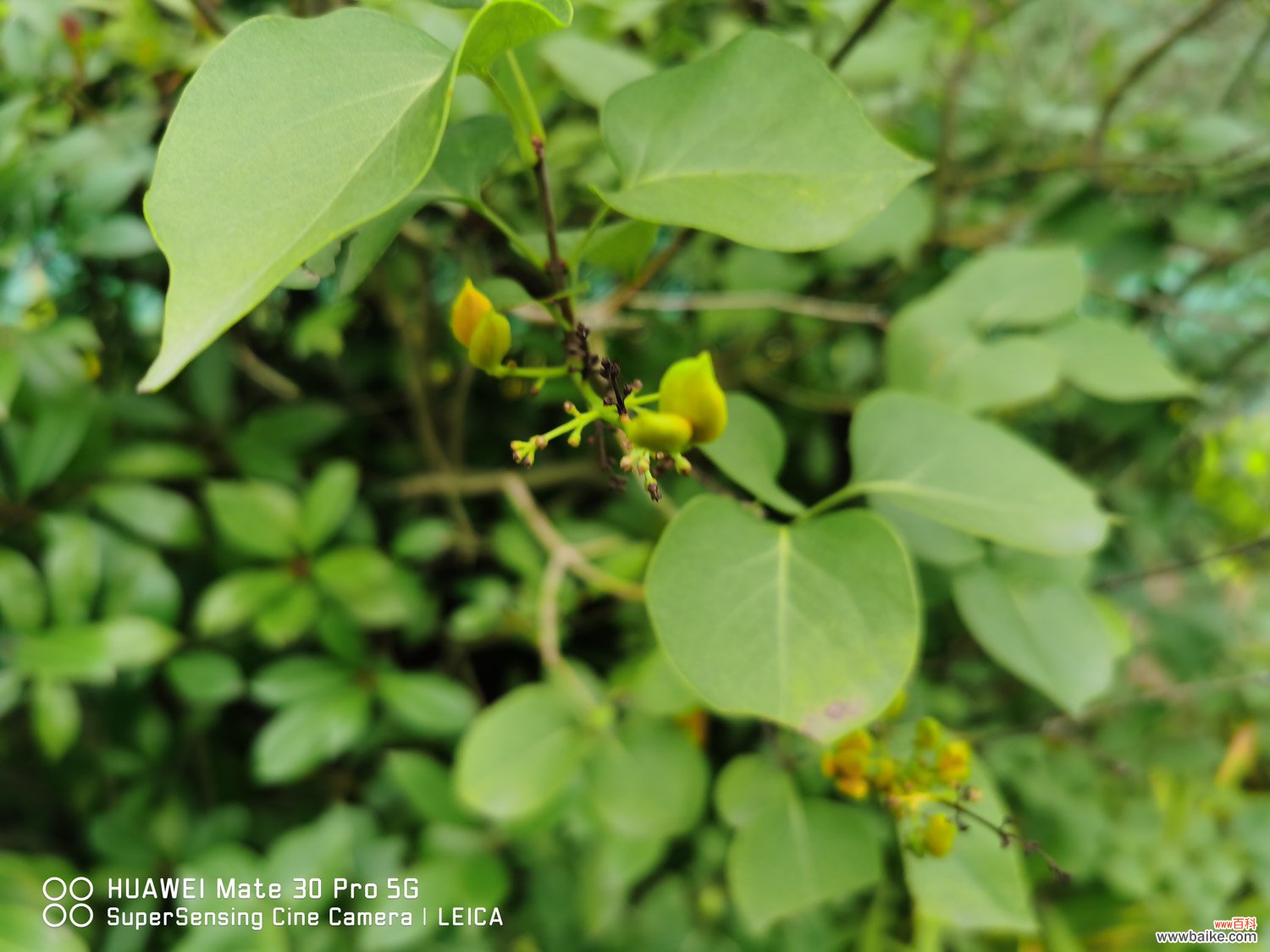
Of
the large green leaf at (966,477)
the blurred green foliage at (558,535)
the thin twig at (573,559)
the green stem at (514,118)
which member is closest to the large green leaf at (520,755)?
the blurred green foliage at (558,535)

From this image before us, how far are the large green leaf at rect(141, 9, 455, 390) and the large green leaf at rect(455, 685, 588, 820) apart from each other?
459 millimetres

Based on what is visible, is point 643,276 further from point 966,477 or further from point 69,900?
point 69,900

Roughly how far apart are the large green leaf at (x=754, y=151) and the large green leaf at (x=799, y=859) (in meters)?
0.41

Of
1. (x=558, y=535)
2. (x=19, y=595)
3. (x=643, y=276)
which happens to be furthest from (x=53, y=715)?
(x=643, y=276)

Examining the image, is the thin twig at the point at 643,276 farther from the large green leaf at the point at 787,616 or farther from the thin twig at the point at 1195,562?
the thin twig at the point at 1195,562

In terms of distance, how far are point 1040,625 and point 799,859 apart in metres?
0.23

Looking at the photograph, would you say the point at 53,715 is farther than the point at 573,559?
No

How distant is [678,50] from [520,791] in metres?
0.77

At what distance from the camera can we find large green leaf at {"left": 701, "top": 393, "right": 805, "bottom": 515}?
39 centimetres

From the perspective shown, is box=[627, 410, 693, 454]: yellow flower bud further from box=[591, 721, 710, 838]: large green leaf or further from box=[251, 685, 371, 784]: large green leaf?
Answer: box=[251, 685, 371, 784]: large green leaf

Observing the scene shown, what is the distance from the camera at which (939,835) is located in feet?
1.38

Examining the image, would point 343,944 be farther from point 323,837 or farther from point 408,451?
point 408,451

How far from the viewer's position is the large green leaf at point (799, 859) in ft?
1.69

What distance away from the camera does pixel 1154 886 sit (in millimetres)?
986
